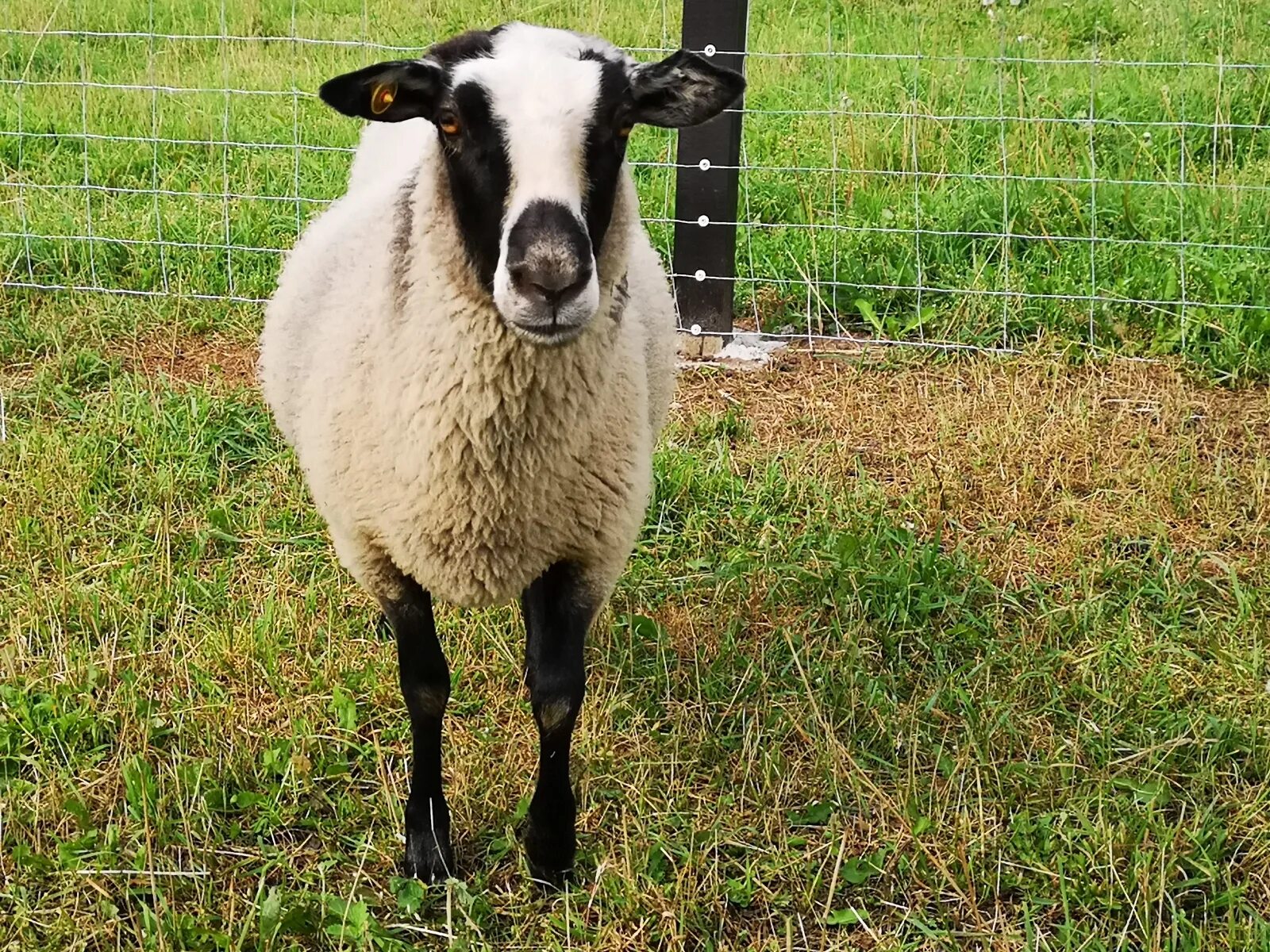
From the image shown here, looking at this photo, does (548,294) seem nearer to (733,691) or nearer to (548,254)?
(548,254)

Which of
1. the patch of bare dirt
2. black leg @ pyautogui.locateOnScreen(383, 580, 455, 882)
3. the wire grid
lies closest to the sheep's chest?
black leg @ pyautogui.locateOnScreen(383, 580, 455, 882)

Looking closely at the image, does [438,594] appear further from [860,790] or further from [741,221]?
[741,221]

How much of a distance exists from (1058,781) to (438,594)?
137 centimetres

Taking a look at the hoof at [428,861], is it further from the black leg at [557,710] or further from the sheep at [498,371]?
the black leg at [557,710]

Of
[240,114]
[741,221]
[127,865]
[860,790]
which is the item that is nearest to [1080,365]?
[741,221]

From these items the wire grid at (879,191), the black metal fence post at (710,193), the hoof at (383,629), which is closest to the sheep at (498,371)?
the hoof at (383,629)

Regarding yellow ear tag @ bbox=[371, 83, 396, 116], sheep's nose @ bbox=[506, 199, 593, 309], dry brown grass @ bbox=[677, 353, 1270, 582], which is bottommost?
dry brown grass @ bbox=[677, 353, 1270, 582]

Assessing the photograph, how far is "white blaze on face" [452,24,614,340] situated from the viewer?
2129mm

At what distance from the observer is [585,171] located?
223 centimetres

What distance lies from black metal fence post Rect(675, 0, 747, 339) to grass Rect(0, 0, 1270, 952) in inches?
14.2

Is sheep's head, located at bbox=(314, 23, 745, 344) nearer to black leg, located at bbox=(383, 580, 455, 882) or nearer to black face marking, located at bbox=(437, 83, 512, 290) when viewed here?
black face marking, located at bbox=(437, 83, 512, 290)

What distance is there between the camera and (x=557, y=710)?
2.50 meters

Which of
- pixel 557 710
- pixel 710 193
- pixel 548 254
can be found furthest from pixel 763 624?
pixel 710 193

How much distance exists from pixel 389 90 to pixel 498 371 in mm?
541
